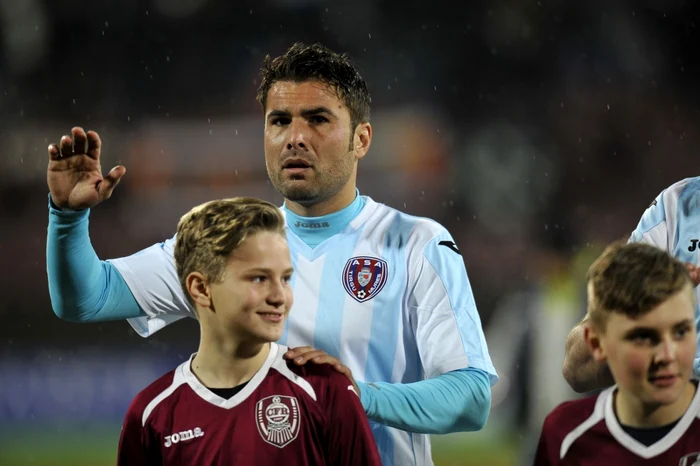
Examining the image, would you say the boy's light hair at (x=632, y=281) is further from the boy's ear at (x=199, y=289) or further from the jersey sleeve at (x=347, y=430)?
the boy's ear at (x=199, y=289)

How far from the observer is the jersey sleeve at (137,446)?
6.60ft

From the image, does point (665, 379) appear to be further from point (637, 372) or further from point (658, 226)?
point (658, 226)

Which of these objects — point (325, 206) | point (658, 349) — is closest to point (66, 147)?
point (325, 206)

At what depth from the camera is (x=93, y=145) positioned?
2260mm

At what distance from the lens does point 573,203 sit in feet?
25.5

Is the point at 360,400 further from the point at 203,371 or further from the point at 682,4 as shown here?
the point at 682,4

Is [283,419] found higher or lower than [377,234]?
lower

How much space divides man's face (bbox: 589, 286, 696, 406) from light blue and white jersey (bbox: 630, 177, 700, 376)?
27.9 inches

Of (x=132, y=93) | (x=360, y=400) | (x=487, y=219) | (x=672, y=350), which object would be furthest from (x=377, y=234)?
(x=132, y=93)

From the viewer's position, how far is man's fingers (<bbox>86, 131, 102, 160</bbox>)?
2.25 metres

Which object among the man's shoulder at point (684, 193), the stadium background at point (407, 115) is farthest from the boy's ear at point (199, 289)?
the stadium background at point (407, 115)

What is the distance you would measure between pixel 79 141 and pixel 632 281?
51.9 inches

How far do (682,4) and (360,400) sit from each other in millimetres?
7101

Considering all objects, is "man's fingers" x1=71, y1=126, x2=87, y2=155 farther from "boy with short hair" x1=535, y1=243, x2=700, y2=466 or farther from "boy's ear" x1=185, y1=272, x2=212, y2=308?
"boy with short hair" x1=535, y1=243, x2=700, y2=466
